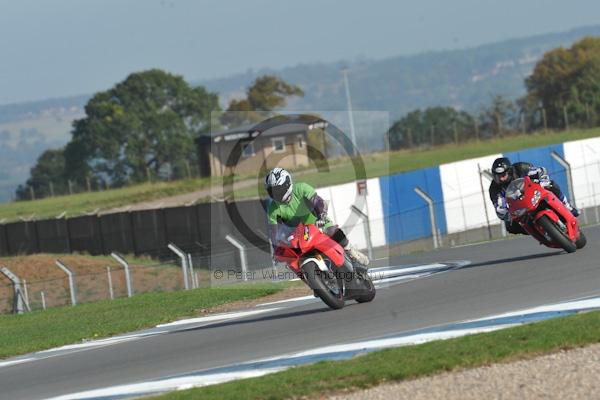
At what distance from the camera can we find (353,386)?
9.49 m

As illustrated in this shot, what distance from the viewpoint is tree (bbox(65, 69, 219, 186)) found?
110500 mm

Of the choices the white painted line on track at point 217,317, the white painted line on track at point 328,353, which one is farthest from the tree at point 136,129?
the white painted line on track at point 328,353

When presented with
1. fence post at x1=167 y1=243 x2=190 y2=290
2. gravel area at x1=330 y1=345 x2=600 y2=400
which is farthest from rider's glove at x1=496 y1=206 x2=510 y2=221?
fence post at x1=167 y1=243 x2=190 y2=290

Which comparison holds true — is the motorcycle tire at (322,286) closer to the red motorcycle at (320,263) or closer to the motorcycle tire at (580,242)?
the red motorcycle at (320,263)

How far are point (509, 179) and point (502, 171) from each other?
0.22m

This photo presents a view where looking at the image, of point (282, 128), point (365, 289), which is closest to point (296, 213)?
point (365, 289)

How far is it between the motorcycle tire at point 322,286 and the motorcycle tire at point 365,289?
0.36 metres

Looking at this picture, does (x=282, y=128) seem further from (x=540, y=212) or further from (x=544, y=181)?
(x=540, y=212)

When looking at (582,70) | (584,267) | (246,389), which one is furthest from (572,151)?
(582,70)

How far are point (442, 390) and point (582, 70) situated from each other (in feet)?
278

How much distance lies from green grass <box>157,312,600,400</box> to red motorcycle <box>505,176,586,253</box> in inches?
231

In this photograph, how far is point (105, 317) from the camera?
19.5 meters

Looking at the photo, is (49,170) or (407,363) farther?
(49,170)

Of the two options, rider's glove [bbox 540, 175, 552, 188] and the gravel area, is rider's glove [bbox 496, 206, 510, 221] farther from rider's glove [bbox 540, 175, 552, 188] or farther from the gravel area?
the gravel area
